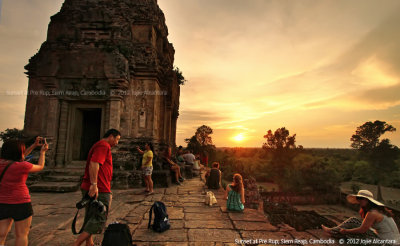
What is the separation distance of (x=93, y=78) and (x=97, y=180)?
6216mm

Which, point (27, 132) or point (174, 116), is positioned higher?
point (174, 116)

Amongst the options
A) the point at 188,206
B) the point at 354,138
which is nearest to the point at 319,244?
the point at 188,206

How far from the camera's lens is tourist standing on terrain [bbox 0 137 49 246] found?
214 cm

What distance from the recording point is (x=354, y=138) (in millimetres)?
30328

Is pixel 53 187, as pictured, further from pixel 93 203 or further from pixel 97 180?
pixel 93 203

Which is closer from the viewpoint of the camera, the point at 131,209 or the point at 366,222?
the point at 366,222

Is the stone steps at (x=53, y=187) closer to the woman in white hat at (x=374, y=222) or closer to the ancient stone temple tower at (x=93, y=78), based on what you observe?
the ancient stone temple tower at (x=93, y=78)

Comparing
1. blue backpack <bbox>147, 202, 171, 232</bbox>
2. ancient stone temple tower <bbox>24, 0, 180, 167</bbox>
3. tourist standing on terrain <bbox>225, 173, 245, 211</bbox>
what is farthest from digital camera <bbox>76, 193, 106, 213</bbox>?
ancient stone temple tower <bbox>24, 0, 180, 167</bbox>

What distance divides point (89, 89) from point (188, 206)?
19.7ft

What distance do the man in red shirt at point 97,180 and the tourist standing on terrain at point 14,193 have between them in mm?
592

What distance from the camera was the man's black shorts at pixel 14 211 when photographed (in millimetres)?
2123

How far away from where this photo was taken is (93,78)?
7535 mm

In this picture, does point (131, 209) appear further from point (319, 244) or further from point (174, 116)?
point (174, 116)

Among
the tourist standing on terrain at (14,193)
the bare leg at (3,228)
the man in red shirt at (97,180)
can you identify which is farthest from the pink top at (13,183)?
the man in red shirt at (97,180)
